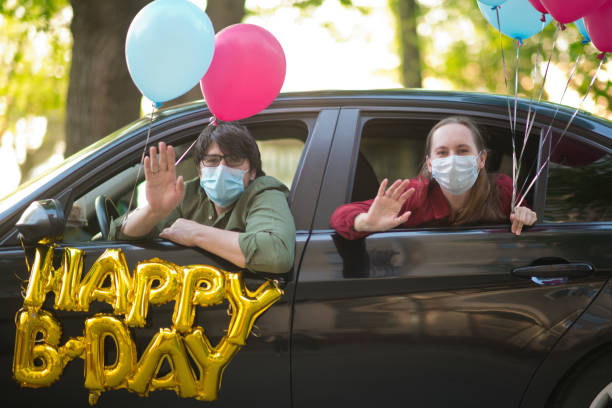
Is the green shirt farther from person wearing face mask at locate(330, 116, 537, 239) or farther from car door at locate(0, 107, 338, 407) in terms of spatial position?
person wearing face mask at locate(330, 116, 537, 239)

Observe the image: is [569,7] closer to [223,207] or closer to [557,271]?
[557,271]

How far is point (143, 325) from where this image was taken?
87.6 inches

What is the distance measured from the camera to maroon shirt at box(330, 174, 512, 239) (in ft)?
7.49

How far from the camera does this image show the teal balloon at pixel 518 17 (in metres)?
2.76

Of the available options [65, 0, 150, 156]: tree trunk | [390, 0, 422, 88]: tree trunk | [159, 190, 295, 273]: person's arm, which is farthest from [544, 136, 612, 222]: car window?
[390, 0, 422, 88]: tree trunk

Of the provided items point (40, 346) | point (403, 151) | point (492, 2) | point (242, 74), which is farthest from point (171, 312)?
point (492, 2)

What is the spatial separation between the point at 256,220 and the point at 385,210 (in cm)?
49

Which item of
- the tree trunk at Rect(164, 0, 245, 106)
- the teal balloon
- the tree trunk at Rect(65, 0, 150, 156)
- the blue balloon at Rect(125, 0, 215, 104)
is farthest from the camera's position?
the tree trunk at Rect(164, 0, 245, 106)

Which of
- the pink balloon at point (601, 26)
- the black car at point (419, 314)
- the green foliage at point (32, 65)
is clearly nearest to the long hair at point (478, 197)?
the black car at point (419, 314)

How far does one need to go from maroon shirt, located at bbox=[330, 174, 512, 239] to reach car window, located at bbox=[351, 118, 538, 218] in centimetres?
11

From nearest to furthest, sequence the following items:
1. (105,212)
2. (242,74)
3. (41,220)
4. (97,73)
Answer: (41,220) → (242,74) → (105,212) → (97,73)

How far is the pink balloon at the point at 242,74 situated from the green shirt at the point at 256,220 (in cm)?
33

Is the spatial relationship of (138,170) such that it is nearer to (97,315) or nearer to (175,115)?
(175,115)

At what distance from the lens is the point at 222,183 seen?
2.47 meters
